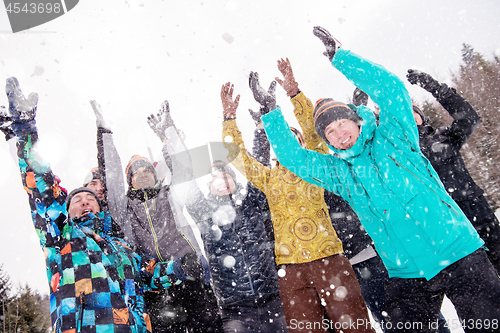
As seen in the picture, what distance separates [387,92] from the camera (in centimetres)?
197

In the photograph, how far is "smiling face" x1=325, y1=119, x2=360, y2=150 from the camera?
7.20 feet

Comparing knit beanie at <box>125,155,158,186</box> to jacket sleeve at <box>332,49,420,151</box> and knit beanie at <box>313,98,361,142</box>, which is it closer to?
knit beanie at <box>313,98,361,142</box>

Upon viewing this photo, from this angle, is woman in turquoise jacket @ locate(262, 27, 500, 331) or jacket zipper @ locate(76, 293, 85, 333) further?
jacket zipper @ locate(76, 293, 85, 333)

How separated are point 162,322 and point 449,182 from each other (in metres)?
3.81

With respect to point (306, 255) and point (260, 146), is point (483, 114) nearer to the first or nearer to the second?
point (260, 146)

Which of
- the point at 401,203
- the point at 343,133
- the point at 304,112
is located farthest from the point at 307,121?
the point at 401,203

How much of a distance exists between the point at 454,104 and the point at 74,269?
A: 4358mm

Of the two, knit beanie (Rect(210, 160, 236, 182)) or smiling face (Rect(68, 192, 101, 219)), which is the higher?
knit beanie (Rect(210, 160, 236, 182))

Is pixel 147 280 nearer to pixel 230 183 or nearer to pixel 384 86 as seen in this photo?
pixel 230 183

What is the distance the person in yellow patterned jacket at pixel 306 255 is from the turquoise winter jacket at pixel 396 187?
1.73ft

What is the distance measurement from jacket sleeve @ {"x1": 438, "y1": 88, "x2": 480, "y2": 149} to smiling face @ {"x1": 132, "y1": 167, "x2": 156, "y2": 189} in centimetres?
393

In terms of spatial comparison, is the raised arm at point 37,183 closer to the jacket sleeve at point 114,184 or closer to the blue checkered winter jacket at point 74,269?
the blue checkered winter jacket at point 74,269

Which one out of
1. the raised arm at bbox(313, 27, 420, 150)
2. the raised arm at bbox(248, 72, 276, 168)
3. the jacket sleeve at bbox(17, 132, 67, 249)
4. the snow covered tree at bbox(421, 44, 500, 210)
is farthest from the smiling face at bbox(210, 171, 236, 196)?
the snow covered tree at bbox(421, 44, 500, 210)

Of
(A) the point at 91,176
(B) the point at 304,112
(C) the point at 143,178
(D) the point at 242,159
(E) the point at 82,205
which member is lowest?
(E) the point at 82,205
